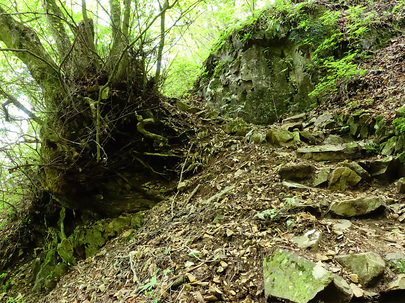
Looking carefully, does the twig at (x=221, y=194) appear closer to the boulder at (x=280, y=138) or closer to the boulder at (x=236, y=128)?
the boulder at (x=280, y=138)

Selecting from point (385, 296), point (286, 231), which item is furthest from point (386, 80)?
point (385, 296)

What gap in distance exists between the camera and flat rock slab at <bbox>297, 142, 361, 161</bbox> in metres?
4.50

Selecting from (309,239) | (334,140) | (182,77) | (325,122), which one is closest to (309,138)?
(334,140)

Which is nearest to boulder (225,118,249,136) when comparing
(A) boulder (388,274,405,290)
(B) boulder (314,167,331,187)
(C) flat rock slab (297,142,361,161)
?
(C) flat rock slab (297,142,361,161)

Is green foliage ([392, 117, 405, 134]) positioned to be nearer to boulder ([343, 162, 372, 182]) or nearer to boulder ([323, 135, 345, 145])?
boulder ([343, 162, 372, 182])

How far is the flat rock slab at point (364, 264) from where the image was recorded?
78.0 inches

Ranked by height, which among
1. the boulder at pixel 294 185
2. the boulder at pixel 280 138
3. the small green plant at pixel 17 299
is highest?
the boulder at pixel 280 138

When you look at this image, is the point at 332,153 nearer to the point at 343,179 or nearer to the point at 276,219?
the point at 343,179

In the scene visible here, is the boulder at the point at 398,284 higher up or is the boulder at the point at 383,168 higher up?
the boulder at the point at 398,284

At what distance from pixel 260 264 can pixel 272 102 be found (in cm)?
655

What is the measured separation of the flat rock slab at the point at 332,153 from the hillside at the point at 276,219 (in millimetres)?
19

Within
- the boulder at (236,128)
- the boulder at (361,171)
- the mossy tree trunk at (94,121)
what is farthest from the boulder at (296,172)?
the mossy tree trunk at (94,121)

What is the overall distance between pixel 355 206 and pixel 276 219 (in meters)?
1.06

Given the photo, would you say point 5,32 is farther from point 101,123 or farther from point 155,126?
point 155,126
